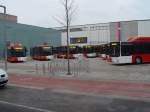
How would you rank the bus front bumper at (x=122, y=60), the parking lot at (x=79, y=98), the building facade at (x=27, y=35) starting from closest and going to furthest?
the parking lot at (x=79, y=98) → the bus front bumper at (x=122, y=60) → the building facade at (x=27, y=35)

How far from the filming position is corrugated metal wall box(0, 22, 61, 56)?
2854 inches

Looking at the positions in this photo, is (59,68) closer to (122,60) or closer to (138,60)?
(122,60)

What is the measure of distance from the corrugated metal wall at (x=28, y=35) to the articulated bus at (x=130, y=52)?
3879 centimetres

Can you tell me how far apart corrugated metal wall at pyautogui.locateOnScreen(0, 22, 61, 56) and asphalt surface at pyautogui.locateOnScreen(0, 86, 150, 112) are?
55448 millimetres

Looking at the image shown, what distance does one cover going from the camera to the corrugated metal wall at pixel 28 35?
238ft

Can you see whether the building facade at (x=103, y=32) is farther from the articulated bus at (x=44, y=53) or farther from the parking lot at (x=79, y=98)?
the parking lot at (x=79, y=98)

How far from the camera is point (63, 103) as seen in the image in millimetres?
11266

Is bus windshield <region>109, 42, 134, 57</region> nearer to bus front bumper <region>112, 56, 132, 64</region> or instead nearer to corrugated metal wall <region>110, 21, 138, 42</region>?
bus front bumper <region>112, 56, 132, 64</region>

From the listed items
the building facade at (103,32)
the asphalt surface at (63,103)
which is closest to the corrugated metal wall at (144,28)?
the building facade at (103,32)

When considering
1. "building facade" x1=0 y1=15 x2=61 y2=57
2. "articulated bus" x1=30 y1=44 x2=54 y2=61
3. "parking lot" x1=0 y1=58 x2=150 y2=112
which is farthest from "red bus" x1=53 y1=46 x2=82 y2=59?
"parking lot" x1=0 y1=58 x2=150 y2=112

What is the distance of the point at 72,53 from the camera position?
56281mm

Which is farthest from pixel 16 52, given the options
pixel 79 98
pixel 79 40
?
pixel 79 40

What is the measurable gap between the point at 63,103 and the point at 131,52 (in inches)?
965

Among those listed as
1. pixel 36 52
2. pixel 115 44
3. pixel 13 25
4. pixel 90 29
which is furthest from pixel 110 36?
pixel 115 44
